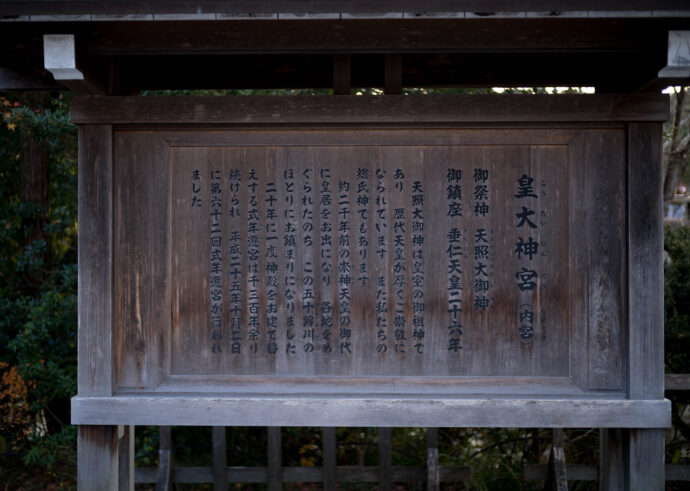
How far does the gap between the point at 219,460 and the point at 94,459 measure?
1.59 metres

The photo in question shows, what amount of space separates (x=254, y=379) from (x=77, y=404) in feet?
4.10

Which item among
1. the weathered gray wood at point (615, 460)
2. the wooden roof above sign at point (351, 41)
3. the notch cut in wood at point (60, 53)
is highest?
the wooden roof above sign at point (351, 41)

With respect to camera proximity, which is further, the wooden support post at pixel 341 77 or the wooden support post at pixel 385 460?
the wooden support post at pixel 385 460

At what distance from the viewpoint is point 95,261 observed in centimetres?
433

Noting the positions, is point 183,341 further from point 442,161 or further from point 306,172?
point 442,161

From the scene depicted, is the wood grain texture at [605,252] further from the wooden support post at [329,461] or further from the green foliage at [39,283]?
the green foliage at [39,283]

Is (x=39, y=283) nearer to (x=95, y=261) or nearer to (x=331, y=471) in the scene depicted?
(x=95, y=261)

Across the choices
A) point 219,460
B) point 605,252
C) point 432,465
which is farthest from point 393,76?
point 219,460

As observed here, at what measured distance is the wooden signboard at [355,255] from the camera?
4.26m

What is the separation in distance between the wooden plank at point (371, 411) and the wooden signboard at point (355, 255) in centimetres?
2

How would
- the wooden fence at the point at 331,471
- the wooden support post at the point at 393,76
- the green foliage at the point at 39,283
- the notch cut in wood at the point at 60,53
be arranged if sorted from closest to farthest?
1. the notch cut in wood at the point at 60,53
2. the wooden support post at the point at 393,76
3. the wooden fence at the point at 331,471
4. the green foliage at the point at 39,283

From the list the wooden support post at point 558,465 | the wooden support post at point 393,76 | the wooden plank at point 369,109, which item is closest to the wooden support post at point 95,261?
the wooden plank at point 369,109

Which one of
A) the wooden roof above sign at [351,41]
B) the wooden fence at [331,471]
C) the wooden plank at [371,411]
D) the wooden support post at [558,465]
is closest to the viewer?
the wooden roof above sign at [351,41]

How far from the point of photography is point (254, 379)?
172 inches
